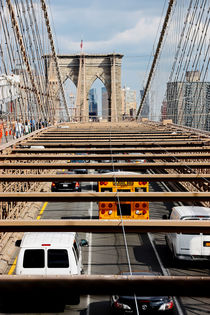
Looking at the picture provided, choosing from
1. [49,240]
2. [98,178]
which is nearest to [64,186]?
[49,240]

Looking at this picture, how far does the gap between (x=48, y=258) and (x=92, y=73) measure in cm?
6726

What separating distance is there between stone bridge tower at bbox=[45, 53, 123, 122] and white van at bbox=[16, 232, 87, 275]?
62.5 meters

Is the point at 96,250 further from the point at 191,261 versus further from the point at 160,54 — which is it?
the point at 160,54

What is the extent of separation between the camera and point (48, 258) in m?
11.1

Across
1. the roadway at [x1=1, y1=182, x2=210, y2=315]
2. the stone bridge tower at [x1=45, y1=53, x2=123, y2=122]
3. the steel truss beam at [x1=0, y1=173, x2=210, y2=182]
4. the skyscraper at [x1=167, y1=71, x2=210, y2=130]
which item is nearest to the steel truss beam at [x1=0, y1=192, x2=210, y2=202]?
the steel truss beam at [x1=0, y1=173, x2=210, y2=182]

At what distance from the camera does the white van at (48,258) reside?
36.1 ft

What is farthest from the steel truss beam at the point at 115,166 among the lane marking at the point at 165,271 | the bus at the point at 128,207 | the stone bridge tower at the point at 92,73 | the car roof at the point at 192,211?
the stone bridge tower at the point at 92,73

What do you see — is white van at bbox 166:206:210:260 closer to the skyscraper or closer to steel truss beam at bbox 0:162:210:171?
steel truss beam at bbox 0:162:210:171

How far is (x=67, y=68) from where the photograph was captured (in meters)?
76.8

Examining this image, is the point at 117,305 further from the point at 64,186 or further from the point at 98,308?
the point at 64,186

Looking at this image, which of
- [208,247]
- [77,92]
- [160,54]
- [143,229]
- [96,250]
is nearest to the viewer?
[143,229]

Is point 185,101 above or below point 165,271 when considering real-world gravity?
above

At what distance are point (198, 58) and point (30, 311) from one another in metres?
18.6

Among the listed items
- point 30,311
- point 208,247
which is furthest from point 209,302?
point 30,311
